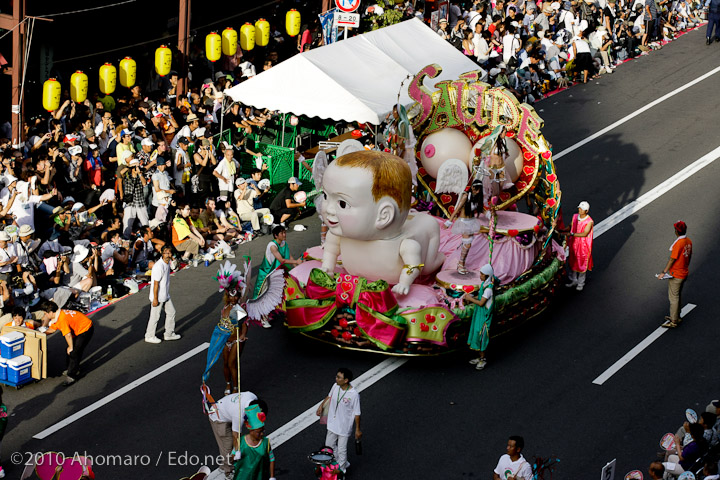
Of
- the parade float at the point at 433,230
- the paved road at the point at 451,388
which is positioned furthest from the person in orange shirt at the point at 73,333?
the parade float at the point at 433,230

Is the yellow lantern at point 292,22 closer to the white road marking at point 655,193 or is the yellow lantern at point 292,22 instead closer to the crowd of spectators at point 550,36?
the crowd of spectators at point 550,36

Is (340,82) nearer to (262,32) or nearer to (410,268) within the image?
(262,32)

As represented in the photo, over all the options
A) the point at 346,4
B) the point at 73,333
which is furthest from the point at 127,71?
the point at 73,333

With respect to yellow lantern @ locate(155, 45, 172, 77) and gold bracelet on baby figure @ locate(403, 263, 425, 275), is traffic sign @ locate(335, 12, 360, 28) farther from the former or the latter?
gold bracelet on baby figure @ locate(403, 263, 425, 275)

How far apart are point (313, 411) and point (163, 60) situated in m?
9.81

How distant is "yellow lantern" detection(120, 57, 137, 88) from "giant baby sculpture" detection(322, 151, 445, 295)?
7092mm

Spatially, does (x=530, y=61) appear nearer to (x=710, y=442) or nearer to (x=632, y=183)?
(x=632, y=183)

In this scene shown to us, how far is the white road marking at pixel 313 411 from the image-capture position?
15062 mm

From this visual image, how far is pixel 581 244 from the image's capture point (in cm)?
1920

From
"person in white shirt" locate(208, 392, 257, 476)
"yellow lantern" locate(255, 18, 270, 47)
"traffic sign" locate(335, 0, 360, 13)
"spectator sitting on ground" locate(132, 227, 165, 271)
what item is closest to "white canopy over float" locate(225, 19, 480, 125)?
"traffic sign" locate(335, 0, 360, 13)

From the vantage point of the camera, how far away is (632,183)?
2408 centimetres

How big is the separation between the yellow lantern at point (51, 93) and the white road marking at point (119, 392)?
5841 mm

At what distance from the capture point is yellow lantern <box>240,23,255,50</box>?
81.9 feet

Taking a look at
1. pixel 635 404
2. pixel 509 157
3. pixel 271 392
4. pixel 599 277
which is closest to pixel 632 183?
pixel 599 277
